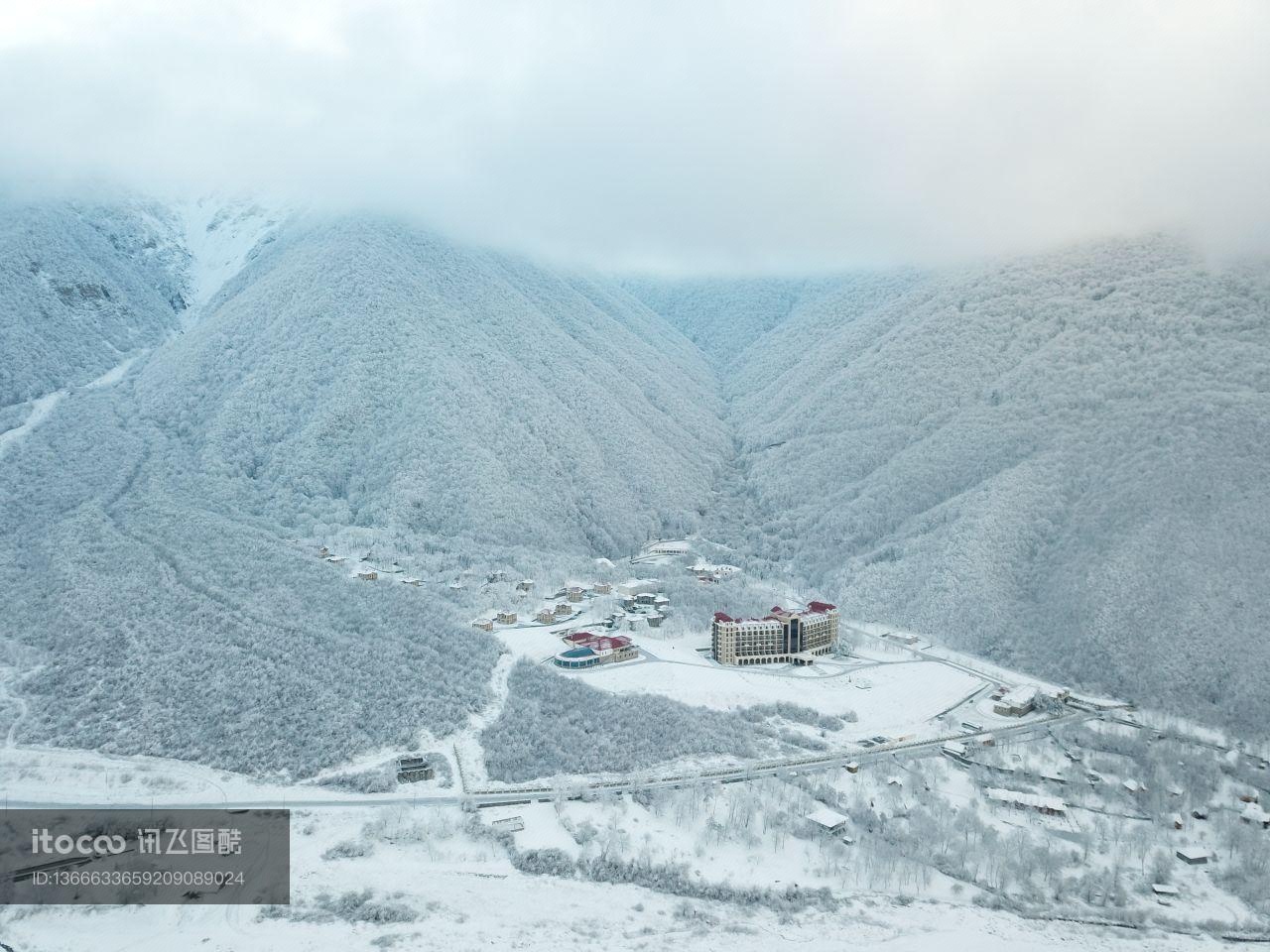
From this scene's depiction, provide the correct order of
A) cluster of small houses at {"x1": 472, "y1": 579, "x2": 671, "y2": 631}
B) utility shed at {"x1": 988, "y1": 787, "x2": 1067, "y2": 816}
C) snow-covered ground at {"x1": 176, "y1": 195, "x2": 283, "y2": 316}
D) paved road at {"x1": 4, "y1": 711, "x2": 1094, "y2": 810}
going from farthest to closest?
1. snow-covered ground at {"x1": 176, "y1": 195, "x2": 283, "y2": 316}
2. cluster of small houses at {"x1": 472, "y1": 579, "x2": 671, "y2": 631}
3. utility shed at {"x1": 988, "y1": 787, "x2": 1067, "y2": 816}
4. paved road at {"x1": 4, "y1": 711, "x2": 1094, "y2": 810}

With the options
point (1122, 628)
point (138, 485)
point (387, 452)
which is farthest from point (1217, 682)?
point (138, 485)

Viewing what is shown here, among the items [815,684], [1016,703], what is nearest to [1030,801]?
[1016,703]

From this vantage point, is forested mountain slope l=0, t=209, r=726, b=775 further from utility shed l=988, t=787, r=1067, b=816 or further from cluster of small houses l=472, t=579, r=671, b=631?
utility shed l=988, t=787, r=1067, b=816

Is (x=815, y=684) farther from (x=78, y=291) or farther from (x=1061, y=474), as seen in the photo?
(x=78, y=291)

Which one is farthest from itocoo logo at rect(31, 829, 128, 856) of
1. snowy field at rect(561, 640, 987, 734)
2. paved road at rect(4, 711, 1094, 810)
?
snowy field at rect(561, 640, 987, 734)

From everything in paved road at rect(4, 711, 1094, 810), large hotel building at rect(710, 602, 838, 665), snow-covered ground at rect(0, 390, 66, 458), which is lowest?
paved road at rect(4, 711, 1094, 810)

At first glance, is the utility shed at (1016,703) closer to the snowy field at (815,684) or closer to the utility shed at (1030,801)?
the snowy field at (815,684)
